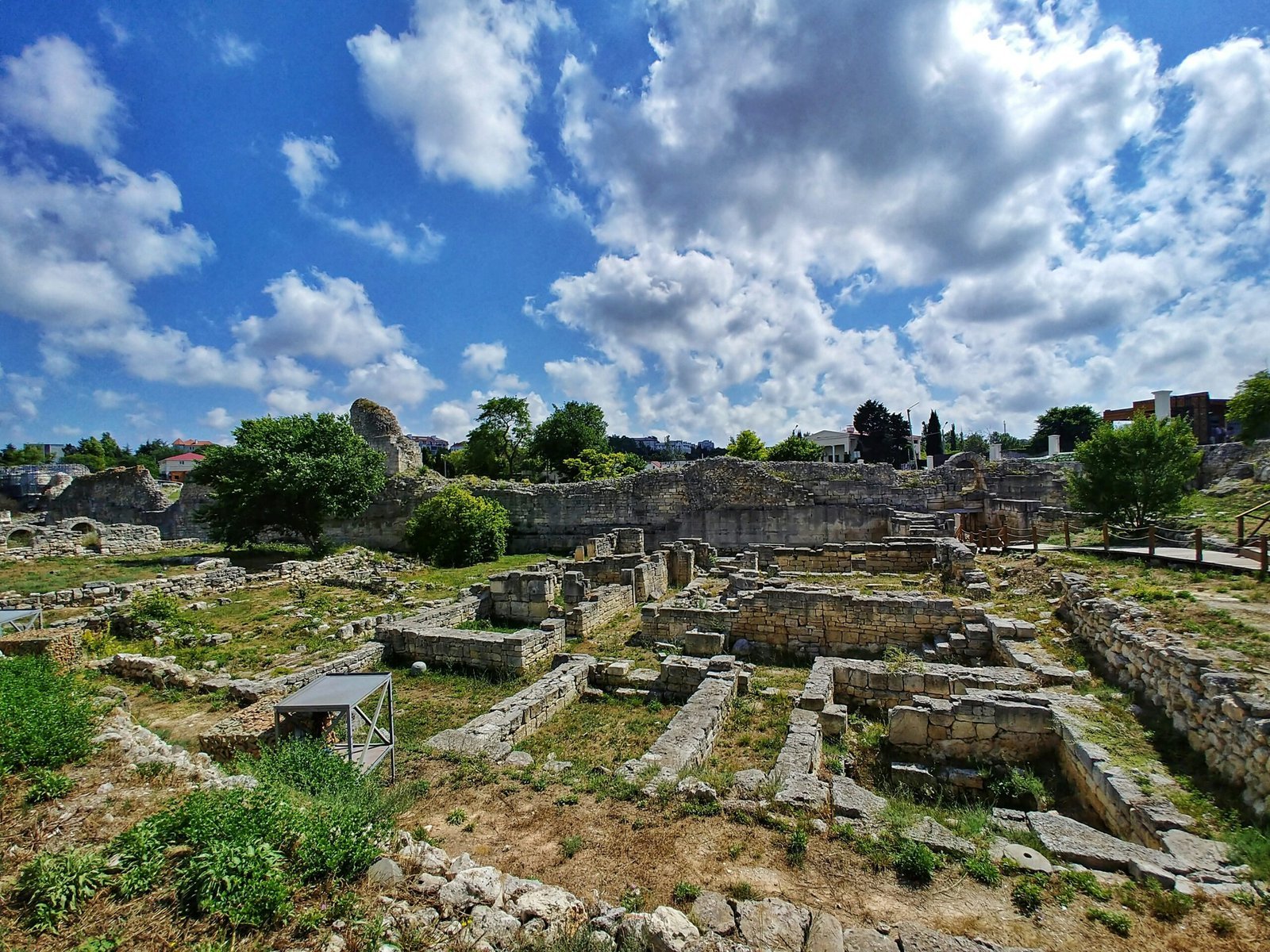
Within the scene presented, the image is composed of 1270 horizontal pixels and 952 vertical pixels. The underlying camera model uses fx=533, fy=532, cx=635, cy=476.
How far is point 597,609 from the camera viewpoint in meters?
12.2

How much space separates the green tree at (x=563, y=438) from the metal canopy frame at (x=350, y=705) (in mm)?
40007

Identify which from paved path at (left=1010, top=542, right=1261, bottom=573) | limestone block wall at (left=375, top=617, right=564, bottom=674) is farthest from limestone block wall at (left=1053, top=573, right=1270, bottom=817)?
limestone block wall at (left=375, top=617, right=564, bottom=674)

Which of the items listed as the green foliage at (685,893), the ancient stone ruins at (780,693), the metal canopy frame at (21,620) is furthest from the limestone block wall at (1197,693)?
the metal canopy frame at (21,620)

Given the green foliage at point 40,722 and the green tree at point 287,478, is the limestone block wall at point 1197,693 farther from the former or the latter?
the green tree at point 287,478

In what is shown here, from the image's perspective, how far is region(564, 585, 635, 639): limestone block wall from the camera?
452 inches

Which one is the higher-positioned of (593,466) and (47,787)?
(593,466)

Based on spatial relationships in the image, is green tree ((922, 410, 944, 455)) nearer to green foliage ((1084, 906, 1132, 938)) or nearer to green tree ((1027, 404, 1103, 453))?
green tree ((1027, 404, 1103, 453))

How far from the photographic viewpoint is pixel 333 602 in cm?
1441

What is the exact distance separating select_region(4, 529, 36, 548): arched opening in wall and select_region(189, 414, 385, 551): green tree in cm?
817

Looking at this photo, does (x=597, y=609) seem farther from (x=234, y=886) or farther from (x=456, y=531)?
(x=456, y=531)

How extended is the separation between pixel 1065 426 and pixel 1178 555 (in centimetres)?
6444

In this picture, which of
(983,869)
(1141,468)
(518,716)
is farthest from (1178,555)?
(518,716)

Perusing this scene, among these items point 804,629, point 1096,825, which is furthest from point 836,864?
point 804,629

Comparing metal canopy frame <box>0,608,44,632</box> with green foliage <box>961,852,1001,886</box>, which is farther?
metal canopy frame <box>0,608,44,632</box>
